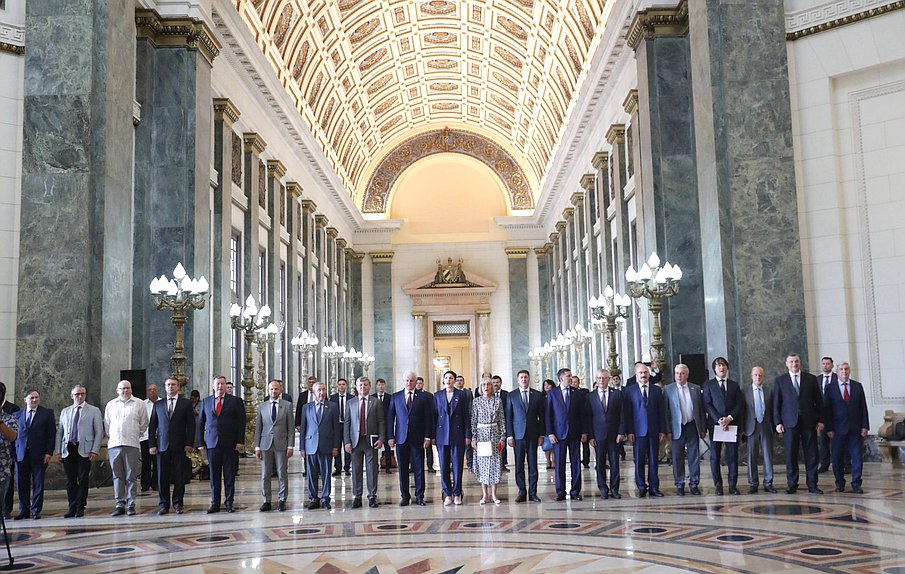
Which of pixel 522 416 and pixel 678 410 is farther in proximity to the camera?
pixel 522 416

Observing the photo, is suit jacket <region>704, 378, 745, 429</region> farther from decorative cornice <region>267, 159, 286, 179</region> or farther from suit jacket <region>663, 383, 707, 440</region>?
decorative cornice <region>267, 159, 286, 179</region>

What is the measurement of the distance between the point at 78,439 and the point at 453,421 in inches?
162

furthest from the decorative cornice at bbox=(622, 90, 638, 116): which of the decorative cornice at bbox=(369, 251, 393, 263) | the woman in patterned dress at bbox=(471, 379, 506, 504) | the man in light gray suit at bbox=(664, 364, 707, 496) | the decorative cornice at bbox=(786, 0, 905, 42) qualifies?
the decorative cornice at bbox=(369, 251, 393, 263)

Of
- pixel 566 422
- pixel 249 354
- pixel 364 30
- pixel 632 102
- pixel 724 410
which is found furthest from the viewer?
pixel 364 30

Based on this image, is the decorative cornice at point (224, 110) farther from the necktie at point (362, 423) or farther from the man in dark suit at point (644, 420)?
the man in dark suit at point (644, 420)

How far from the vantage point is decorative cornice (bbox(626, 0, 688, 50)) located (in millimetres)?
Result: 16266

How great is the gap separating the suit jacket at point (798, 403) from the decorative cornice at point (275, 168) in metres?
18.4

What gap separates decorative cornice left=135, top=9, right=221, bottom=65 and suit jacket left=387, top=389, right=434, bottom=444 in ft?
30.2

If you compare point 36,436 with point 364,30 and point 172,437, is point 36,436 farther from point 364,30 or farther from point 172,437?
point 364,30

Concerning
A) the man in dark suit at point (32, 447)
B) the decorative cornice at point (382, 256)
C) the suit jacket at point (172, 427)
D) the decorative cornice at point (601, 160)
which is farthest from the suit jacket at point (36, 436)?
the decorative cornice at point (382, 256)

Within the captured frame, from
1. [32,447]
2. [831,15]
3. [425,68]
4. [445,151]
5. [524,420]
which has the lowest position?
[32,447]

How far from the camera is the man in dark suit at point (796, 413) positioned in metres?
9.61

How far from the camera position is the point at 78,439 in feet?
32.2

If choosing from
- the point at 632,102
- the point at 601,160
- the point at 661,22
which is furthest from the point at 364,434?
the point at 601,160
